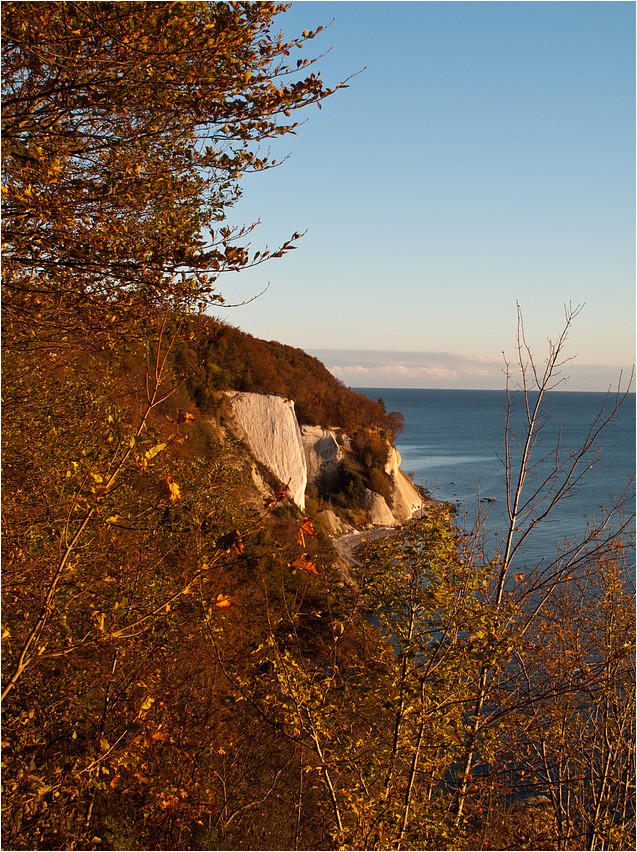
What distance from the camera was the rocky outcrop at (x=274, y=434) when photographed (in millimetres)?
30953

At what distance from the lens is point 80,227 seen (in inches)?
171

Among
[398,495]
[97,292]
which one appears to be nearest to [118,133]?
[97,292]

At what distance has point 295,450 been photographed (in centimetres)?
→ 3284

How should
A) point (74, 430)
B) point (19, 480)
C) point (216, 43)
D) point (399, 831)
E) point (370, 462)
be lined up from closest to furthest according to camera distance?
point (216, 43) → point (399, 831) → point (19, 480) → point (74, 430) → point (370, 462)

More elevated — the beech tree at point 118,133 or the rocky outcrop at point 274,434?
the beech tree at point 118,133

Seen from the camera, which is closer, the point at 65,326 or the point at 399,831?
the point at 399,831

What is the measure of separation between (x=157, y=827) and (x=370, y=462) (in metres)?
30.6

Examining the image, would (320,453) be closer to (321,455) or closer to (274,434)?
(321,455)

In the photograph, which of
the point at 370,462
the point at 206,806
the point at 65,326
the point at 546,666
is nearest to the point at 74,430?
the point at 65,326

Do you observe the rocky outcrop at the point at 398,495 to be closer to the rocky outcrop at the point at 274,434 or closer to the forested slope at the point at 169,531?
the rocky outcrop at the point at 274,434

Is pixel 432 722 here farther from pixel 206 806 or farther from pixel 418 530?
pixel 206 806

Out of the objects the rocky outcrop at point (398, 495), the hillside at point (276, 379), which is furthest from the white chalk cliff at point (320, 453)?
the rocky outcrop at point (398, 495)

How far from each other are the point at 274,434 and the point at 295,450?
70.6 inches

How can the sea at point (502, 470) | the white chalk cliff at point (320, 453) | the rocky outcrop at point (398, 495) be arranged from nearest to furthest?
the sea at point (502, 470) < the white chalk cliff at point (320, 453) < the rocky outcrop at point (398, 495)
